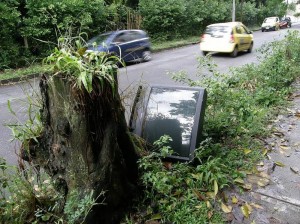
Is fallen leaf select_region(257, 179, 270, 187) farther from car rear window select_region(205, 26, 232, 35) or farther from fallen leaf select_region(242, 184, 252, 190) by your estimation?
car rear window select_region(205, 26, 232, 35)

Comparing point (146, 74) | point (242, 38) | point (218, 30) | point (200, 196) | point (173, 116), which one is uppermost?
point (218, 30)

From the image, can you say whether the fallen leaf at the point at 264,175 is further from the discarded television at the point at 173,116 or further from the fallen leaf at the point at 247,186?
the discarded television at the point at 173,116

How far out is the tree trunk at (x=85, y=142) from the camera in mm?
2564

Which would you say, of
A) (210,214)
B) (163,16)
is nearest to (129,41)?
(163,16)

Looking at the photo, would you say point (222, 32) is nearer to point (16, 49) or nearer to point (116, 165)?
point (16, 49)

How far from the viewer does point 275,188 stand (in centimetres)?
360

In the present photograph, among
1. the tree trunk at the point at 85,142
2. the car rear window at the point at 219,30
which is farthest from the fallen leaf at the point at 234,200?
the car rear window at the point at 219,30

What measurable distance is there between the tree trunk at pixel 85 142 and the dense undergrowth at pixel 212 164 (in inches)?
13.3

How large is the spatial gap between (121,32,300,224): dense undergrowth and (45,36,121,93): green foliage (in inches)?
42.8

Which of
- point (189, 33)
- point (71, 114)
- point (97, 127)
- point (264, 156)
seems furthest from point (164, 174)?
point (189, 33)

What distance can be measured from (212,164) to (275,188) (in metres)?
0.78

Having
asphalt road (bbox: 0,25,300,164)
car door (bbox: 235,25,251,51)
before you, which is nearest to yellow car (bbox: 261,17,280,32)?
car door (bbox: 235,25,251,51)

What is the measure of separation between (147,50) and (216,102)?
1033 cm

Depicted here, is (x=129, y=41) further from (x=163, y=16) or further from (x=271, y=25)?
(x=271, y=25)
